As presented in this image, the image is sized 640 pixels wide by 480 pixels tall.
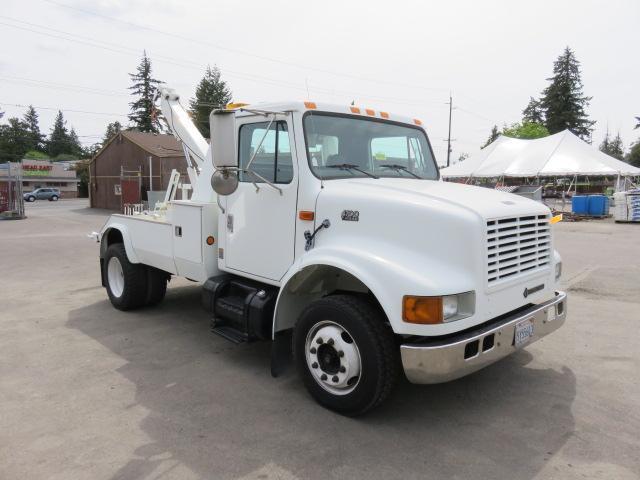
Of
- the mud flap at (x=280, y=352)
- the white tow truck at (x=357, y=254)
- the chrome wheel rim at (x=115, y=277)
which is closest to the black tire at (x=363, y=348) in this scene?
the white tow truck at (x=357, y=254)

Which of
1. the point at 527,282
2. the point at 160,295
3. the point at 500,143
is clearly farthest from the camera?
the point at 500,143

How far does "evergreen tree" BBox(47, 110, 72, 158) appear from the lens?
118 meters

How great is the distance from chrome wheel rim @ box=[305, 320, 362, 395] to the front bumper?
436 millimetres

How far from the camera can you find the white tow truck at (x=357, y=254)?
3287 mm

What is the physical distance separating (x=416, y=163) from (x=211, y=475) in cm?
328

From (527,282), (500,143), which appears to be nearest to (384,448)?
(527,282)

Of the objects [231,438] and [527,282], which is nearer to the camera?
[231,438]

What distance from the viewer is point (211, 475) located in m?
2.97

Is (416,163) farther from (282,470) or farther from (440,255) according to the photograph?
(282,470)

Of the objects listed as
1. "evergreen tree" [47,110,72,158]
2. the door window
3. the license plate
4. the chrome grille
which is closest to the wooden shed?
the door window

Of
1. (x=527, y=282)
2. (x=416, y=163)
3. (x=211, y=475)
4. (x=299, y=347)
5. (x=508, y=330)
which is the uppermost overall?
(x=416, y=163)

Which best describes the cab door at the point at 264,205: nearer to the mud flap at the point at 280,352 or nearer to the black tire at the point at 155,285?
the mud flap at the point at 280,352

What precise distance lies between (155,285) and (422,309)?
4.47m

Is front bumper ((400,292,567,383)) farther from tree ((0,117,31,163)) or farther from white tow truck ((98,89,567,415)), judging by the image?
tree ((0,117,31,163))
